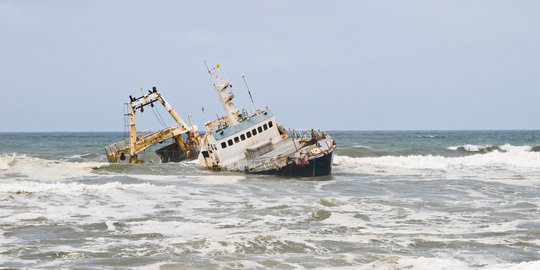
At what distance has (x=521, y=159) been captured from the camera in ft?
127

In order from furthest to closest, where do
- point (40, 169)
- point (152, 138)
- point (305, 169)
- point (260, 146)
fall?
point (152, 138), point (40, 169), point (260, 146), point (305, 169)

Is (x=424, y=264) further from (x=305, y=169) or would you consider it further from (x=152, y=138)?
(x=152, y=138)

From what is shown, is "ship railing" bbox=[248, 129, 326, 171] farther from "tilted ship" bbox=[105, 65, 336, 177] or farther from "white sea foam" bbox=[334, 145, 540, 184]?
"white sea foam" bbox=[334, 145, 540, 184]

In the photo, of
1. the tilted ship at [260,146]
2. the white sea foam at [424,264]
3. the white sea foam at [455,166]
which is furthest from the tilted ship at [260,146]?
the white sea foam at [424,264]

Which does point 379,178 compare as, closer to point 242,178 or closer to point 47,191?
Answer: point 242,178

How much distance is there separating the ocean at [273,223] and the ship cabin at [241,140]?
1.88m

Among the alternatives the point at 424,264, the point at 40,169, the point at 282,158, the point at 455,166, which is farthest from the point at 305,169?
the point at 40,169

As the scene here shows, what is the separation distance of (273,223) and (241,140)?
47.3 feet

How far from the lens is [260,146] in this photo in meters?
28.7

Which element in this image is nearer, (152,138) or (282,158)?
(282,158)

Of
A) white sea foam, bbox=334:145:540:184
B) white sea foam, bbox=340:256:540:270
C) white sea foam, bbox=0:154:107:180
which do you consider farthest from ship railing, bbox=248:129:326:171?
white sea foam, bbox=340:256:540:270

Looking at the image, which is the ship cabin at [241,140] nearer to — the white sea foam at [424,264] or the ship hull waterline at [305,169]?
the ship hull waterline at [305,169]

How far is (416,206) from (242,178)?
10.0 m

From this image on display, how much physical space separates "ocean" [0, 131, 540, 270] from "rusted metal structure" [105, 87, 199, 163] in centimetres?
906
